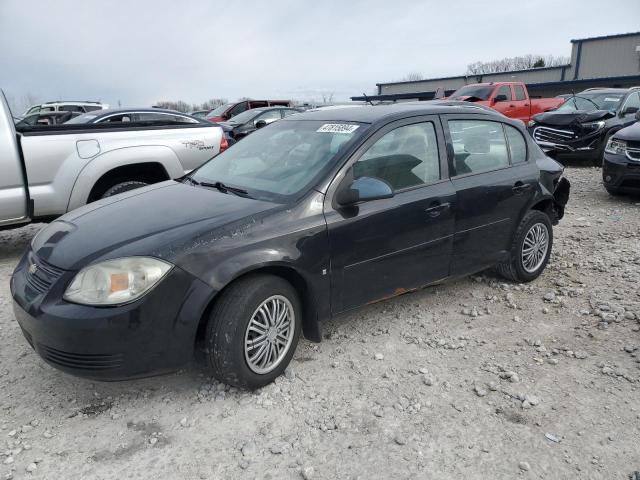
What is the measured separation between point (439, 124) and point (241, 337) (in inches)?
86.5

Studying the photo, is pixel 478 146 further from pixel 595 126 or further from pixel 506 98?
pixel 506 98

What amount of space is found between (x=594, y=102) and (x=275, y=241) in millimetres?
11306

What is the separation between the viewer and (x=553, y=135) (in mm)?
10680

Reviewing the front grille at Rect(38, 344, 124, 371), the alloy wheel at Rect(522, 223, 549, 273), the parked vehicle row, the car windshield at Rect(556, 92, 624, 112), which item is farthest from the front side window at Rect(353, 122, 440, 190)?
the parked vehicle row

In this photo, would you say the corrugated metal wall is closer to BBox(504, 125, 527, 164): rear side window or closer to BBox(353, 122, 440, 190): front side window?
BBox(504, 125, 527, 164): rear side window

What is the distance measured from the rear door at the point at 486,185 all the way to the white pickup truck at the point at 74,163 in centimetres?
336

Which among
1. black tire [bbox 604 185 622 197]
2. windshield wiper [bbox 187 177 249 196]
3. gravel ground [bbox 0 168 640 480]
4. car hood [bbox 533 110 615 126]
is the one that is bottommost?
black tire [bbox 604 185 622 197]

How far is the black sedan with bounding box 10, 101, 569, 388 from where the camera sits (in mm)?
2584

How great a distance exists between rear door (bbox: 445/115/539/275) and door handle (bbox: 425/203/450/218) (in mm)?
151

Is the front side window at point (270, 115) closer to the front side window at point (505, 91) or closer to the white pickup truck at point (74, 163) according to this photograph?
the front side window at point (505, 91)

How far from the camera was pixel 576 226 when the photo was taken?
21.2 feet

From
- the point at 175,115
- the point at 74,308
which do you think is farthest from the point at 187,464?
the point at 175,115

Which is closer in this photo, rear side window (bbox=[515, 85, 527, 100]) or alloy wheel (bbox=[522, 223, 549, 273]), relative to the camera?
alloy wheel (bbox=[522, 223, 549, 273])

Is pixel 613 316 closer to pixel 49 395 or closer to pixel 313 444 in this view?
pixel 313 444
